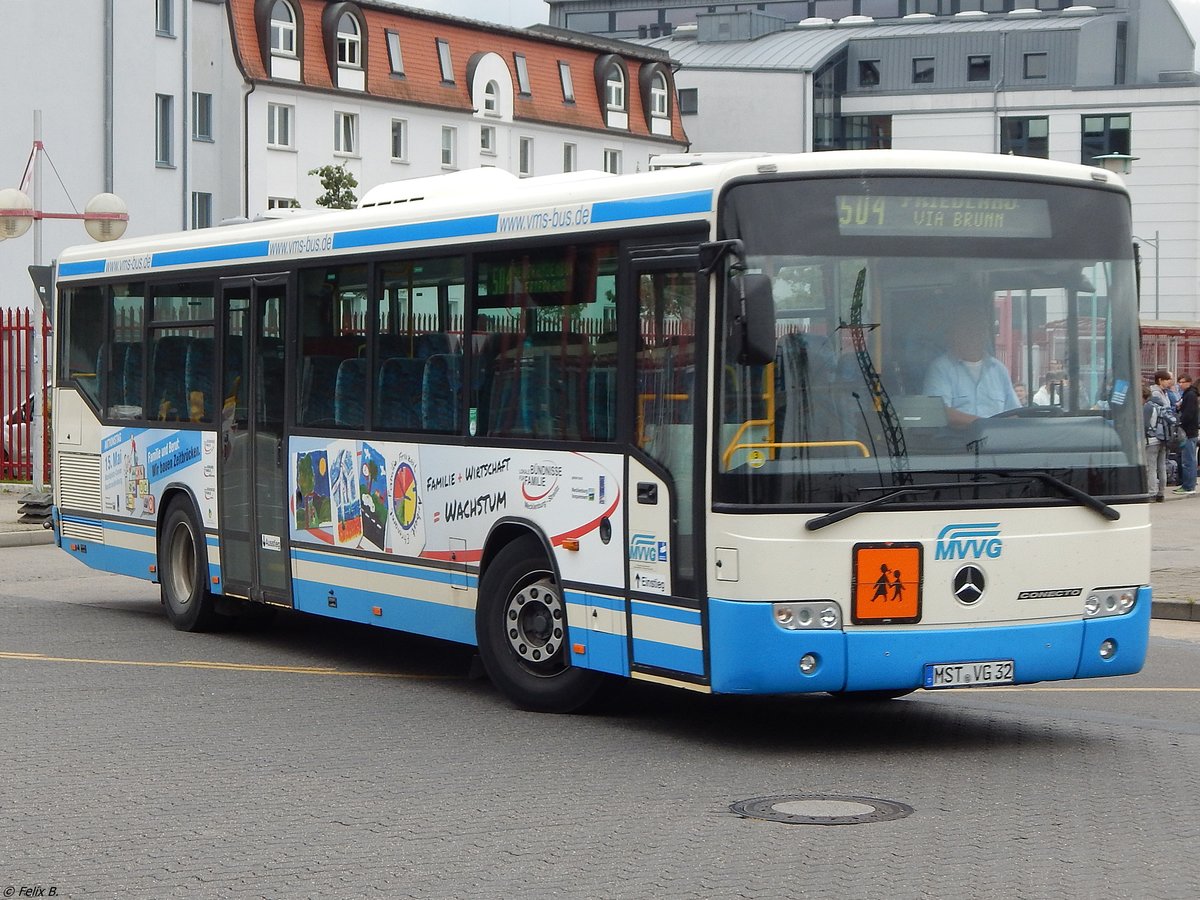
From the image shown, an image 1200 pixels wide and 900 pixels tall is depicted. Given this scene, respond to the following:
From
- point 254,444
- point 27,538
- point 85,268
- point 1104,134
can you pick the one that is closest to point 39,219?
point 27,538

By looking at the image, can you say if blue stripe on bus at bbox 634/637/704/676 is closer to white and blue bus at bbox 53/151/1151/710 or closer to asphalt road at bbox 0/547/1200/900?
→ white and blue bus at bbox 53/151/1151/710

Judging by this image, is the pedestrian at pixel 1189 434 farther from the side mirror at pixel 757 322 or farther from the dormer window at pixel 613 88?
the dormer window at pixel 613 88

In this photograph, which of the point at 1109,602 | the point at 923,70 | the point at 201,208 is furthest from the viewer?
the point at 923,70

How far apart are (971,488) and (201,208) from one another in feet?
188

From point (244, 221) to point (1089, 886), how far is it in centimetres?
951

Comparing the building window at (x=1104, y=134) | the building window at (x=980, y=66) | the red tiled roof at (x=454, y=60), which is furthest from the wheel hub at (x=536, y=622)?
the building window at (x=980, y=66)

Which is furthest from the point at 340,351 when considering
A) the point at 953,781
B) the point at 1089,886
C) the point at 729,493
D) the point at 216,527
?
the point at 1089,886

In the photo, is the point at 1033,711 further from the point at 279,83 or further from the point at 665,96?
the point at 665,96

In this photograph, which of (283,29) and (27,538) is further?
(283,29)

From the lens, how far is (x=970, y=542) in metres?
9.29

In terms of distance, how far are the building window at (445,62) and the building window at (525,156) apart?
17.0 ft

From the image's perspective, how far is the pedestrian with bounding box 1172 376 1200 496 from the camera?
30.5 metres

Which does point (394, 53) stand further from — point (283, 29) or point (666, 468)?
point (666, 468)

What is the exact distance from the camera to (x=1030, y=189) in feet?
31.6
